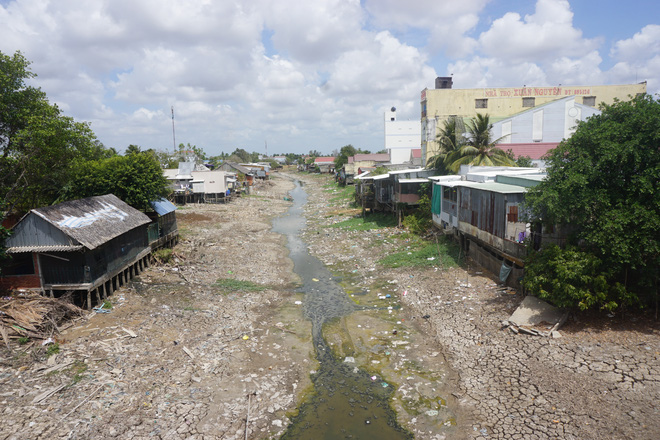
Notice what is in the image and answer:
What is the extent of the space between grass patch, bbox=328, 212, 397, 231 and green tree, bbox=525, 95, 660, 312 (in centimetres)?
Answer: 1769

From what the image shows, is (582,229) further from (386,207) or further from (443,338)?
(386,207)

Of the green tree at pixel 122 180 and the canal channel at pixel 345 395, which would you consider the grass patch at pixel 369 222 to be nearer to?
the canal channel at pixel 345 395

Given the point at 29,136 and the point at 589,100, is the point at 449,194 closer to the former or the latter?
the point at 29,136

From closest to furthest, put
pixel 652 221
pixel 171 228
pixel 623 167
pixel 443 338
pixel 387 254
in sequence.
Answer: pixel 652 221
pixel 623 167
pixel 443 338
pixel 387 254
pixel 171 228

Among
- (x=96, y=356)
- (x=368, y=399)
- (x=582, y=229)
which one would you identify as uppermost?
(x=582, y=229)

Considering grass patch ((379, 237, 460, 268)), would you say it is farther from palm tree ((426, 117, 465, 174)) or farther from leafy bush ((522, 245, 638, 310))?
palm tree ((426, 117, 465, 174))

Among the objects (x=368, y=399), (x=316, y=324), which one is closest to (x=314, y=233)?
(x=316, y=324)

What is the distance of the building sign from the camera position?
41.8m

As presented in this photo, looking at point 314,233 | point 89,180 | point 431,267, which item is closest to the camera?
point 431,267

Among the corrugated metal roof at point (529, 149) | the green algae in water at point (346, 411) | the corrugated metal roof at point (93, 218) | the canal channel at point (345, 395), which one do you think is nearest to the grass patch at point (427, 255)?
the canal channel at point (345, 395)

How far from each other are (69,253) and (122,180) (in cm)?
748

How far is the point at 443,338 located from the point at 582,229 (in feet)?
16.1

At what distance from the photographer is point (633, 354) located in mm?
9672

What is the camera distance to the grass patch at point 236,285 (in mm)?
17859
